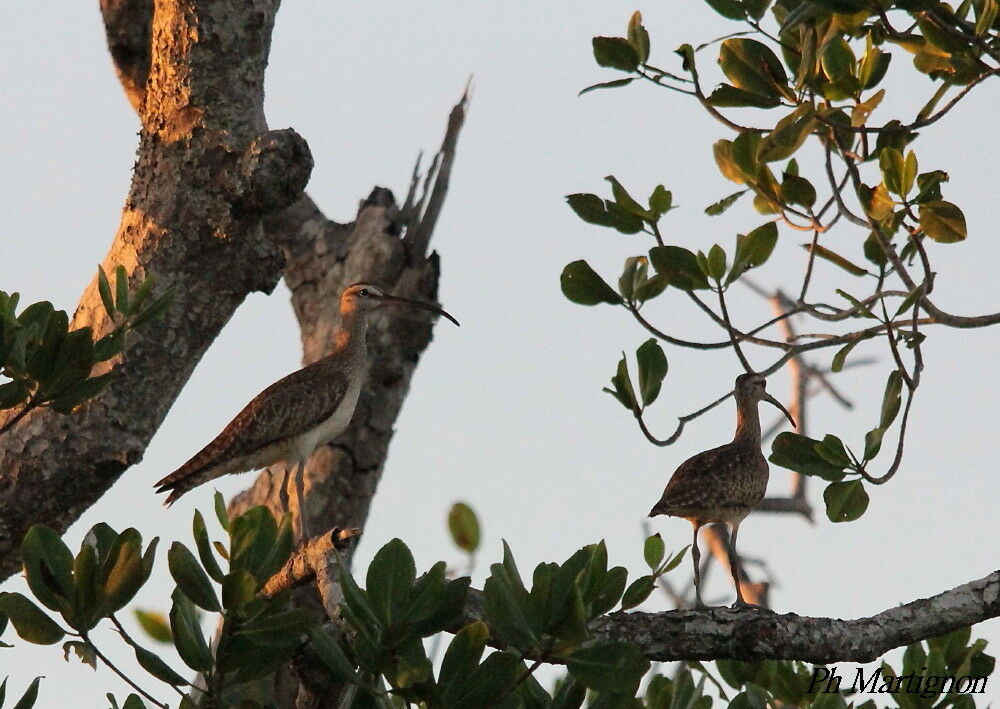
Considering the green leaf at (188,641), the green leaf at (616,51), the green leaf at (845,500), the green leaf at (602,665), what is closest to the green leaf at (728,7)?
the green leaf at (616,51)

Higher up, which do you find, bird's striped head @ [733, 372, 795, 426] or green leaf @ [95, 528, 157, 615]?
bird's striped head @ [733, 372, 795, 426]

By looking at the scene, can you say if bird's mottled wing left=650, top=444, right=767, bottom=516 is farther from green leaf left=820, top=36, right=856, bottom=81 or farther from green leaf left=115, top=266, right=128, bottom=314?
green leaf left=115, top=266, right=128, bottom=314

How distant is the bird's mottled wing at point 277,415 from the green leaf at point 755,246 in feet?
13.1

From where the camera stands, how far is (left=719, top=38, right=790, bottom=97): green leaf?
5957 millimetres

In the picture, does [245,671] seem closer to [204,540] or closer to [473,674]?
[204,540]

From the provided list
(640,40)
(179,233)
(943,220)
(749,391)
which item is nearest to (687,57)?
(640,40)

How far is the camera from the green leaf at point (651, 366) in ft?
18.8

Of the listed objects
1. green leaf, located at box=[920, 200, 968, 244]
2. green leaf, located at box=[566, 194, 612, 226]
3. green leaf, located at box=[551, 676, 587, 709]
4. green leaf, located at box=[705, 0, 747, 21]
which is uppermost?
green leaf, located at box=[705, 0, 747, 21]

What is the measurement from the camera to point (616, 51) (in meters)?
6.06

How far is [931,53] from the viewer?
6.41m

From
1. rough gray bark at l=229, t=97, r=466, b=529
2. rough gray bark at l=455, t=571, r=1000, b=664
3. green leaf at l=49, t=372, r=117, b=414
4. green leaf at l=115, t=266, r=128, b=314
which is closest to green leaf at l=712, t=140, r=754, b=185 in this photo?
rough gray bark at l=455, t=571, r=1000, b=664

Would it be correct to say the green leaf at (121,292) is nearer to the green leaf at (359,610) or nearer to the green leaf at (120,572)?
the green leaf at (120,572)

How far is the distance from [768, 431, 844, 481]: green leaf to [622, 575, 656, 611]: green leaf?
994mm

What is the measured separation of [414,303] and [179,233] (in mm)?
4207
